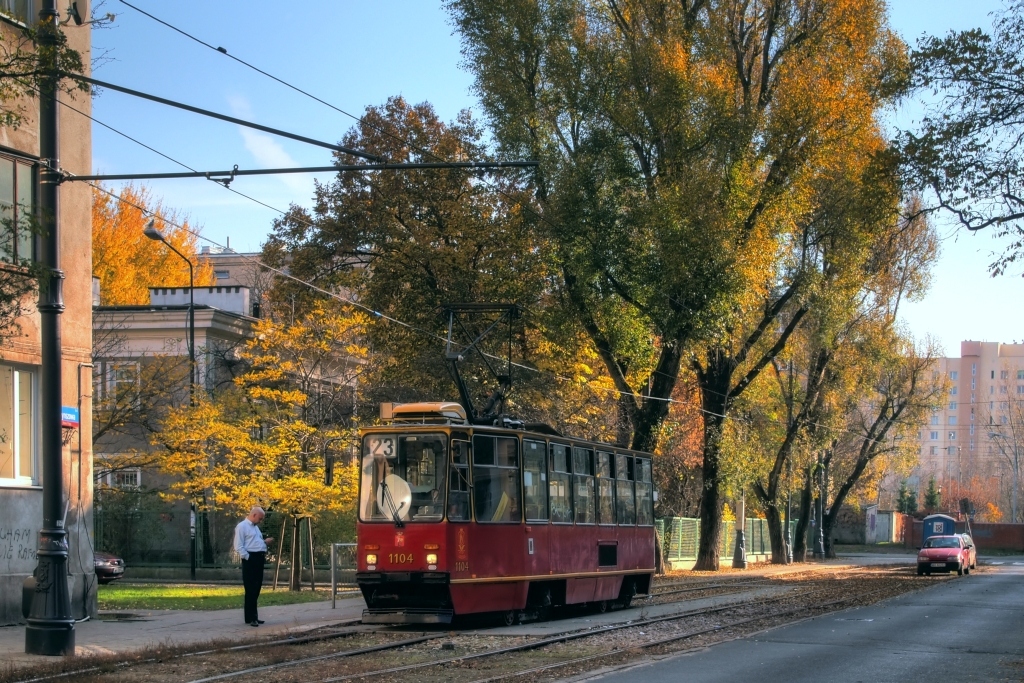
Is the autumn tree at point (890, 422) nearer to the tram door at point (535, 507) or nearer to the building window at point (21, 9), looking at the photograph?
the tram door at point (535, 507)

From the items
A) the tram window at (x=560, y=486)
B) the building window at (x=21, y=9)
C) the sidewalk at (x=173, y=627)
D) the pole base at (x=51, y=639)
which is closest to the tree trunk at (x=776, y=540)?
the tram window at (x=560, y=486)

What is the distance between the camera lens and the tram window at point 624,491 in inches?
893

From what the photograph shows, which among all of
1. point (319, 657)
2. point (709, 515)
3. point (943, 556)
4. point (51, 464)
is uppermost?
point (51, 464)

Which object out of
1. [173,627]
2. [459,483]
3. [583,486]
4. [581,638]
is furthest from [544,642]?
[173,627]

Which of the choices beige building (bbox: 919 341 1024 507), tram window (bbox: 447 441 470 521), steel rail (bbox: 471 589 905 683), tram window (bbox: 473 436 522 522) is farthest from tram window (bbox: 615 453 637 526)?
beige building (bbox: 919 341 1024 507)

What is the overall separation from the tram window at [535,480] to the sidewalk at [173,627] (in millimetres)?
3489

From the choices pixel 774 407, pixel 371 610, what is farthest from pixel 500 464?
pixel 774 407

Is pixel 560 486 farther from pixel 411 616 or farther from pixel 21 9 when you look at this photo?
pixel 21 9

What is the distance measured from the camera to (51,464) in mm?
13445

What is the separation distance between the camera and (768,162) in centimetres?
3148

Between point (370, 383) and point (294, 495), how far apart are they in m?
7.71

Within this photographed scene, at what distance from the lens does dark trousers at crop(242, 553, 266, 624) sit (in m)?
17.3

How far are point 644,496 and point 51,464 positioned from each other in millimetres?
13546

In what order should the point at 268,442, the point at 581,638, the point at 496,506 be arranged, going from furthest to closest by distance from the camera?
the point at 268,442
the point at 496,506
the point at 581,638
